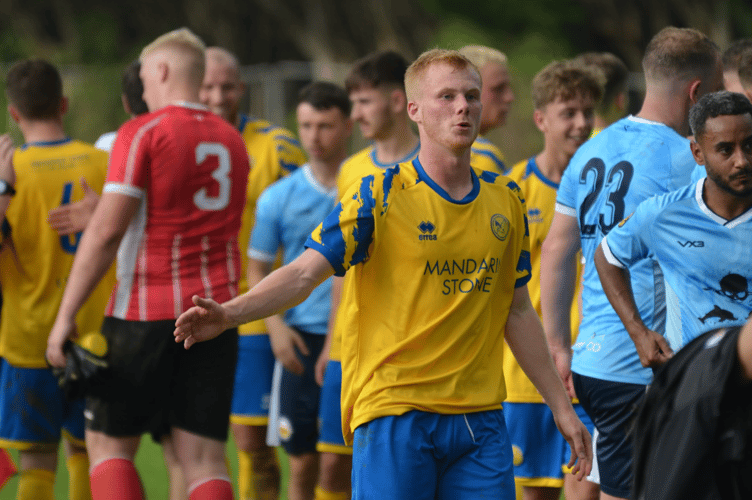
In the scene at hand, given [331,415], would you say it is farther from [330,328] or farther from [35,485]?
[35,485]

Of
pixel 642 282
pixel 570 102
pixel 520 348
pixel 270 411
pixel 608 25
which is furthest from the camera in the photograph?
pixel 608 25

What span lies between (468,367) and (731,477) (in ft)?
4.27

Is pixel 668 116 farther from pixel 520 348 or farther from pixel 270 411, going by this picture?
pixel 270 411

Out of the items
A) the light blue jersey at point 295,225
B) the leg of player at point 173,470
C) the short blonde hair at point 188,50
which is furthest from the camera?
the light blue jersey at point 295,225

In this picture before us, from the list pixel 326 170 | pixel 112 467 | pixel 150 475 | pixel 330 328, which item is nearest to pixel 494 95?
pixel 326 170

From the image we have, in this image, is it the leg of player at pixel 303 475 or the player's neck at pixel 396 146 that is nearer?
the player's neck at pixel 396 146

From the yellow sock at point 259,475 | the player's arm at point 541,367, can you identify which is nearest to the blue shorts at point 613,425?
the player's arm at point 541,367

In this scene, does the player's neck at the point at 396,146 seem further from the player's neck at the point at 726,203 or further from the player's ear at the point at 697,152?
the player's neck at the point at 726,203

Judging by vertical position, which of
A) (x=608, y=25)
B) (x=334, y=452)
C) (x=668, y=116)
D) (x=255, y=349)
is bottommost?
(x=334, y=452)

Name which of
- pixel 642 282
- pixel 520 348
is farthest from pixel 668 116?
pixel 520 348

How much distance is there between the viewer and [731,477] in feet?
7.82

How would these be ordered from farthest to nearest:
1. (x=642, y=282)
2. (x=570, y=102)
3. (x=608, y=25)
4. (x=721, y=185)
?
(x=608, y=25) → (x=570, y=102) → (x=642, y=282) → (x=721, y=185)

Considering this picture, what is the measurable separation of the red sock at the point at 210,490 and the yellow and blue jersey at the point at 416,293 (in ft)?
3.73

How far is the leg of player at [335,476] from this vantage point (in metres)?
5.60
